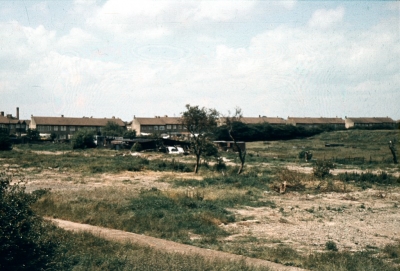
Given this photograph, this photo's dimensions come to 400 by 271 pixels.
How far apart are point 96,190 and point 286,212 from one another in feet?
40.6

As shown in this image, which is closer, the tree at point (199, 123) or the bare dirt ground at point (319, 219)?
the bare dirt ground at point (319, 219)

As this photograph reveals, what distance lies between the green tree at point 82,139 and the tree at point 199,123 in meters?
35.0

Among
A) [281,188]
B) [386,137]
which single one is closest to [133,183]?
[281,188]

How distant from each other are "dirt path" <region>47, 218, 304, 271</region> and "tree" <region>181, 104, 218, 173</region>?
23.0 meters

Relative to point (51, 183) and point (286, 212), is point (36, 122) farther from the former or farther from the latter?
point (286, 212)

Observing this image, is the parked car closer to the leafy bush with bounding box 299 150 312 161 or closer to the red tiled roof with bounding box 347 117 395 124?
the leafy bush with bounding box 299 150 312 161

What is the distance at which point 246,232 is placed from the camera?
15781 mm

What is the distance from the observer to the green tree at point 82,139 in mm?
67562

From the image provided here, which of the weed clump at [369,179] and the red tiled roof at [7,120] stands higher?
the red tiled roof at [7,120]

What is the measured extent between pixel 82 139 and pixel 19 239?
61.3 m

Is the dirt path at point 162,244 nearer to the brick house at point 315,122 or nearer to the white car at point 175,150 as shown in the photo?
the white car at point 175,150

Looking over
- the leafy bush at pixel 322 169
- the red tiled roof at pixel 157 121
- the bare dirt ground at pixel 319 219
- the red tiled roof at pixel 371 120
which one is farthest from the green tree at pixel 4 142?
the red tiled roof at pixel 371 120

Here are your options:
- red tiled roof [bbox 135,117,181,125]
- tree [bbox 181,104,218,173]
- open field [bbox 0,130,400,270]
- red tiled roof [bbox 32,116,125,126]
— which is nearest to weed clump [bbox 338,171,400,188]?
open field [bbox 0,130,400,270]

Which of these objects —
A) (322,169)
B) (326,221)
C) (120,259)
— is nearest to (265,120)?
(322,169)
